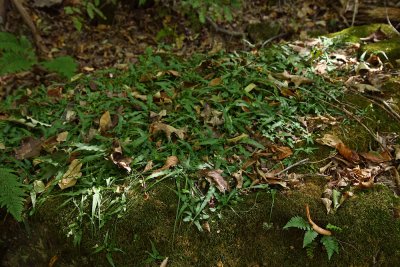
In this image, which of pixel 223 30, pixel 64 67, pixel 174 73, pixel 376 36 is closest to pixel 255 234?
pixel 174 73

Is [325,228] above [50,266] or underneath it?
above

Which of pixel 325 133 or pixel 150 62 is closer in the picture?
pixel 325 133

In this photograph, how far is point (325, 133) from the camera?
3.05 metres

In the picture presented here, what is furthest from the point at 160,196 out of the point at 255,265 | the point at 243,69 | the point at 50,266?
the point at 243,69

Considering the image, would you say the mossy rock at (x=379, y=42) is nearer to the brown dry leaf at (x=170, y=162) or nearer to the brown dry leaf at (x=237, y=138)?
the brown dry leaf at (x=237, y=138)

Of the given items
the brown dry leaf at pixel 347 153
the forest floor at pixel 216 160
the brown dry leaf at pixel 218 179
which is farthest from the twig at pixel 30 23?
the brown dry leaf at pixel 347 153

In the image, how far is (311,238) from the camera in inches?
91.8

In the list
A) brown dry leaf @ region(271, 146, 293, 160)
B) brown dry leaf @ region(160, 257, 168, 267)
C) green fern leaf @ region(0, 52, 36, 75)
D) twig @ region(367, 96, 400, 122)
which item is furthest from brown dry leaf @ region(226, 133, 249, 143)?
green fern leaf @ region(0, 52, 36, 75)

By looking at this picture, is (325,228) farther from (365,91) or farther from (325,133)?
(365,91)

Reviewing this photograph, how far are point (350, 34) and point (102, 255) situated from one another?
370 centimetres

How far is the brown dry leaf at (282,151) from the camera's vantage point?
2.87m

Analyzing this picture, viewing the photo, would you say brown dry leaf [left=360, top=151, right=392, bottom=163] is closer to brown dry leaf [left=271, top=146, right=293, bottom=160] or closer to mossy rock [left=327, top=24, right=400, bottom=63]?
brown dry leaf [left=271, top=146, right=293, bottom=160]

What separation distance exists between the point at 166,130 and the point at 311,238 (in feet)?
4.48

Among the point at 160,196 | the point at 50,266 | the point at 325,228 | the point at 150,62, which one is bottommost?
the point at 50,266
